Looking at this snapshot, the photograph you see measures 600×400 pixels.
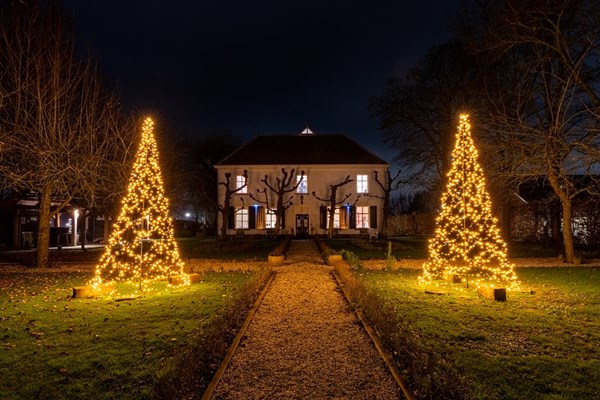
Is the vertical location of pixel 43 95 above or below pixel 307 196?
above

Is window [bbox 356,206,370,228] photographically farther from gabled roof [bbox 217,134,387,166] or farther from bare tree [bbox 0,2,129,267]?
bare tree [bbox 0,2,129,267]

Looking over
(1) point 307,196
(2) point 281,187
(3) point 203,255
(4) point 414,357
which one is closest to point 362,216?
(1) point 307,196

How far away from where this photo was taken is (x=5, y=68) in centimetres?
1351

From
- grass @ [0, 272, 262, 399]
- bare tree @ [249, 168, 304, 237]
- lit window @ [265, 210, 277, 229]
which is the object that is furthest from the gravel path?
lit window @ [265, 210, 277, 229]

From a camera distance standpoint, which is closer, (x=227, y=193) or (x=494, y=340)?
(x=494, y=340)

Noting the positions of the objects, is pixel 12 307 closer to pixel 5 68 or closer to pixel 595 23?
pixel 5 68

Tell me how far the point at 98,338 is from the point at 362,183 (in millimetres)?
30838

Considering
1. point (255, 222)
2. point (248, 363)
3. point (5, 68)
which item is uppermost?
point (5, 68)

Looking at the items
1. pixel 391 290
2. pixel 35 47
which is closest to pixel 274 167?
pixel 35 47

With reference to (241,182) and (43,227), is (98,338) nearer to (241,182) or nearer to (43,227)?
(43,227)

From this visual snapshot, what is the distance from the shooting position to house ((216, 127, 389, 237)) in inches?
1426

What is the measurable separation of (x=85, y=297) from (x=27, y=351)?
174 inches

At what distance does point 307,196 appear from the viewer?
36500 mm

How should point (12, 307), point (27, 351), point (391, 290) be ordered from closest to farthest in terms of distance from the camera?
point (27, 351)
point (12, 307)
point (391, 290)
